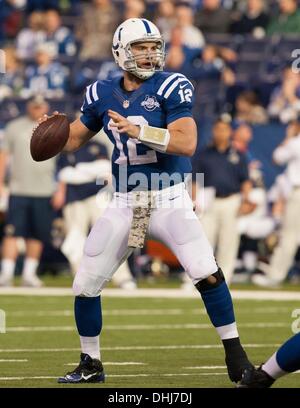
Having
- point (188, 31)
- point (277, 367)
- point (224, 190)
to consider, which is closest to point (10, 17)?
point (188, 31)

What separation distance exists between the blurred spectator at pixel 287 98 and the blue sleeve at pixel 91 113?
24.5ft

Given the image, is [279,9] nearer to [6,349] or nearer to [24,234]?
[24,234]

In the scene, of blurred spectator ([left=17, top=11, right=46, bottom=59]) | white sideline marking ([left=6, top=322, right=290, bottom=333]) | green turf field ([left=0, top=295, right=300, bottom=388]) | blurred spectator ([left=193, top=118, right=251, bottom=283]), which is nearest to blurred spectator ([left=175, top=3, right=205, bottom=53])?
blurred spectator ([left=17, top=11, right=46, bottom=59])

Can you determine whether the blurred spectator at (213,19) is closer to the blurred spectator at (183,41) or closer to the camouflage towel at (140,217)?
the blurred spectator at (183,41)

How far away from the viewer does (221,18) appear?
17109 millimetres

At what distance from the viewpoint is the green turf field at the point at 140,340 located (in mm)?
6898

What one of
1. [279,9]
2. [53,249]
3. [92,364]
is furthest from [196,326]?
[279,9]

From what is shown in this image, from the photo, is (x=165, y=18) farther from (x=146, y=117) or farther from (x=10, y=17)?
(x=146, y=117)

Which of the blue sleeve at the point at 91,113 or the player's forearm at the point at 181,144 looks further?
the blue sleeve at the point at 91,113

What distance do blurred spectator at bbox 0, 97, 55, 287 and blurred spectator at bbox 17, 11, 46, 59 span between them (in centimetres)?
364

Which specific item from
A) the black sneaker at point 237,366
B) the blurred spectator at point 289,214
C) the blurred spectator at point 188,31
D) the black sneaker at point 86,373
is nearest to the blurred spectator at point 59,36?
the blurred spectator at point 188,31

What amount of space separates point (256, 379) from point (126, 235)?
1.17 m

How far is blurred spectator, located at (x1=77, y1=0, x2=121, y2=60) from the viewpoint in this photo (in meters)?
16.5

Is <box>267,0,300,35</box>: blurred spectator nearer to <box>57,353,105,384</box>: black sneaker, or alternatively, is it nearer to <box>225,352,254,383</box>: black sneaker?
<box>57,353,105,384</box>: black sneaker
